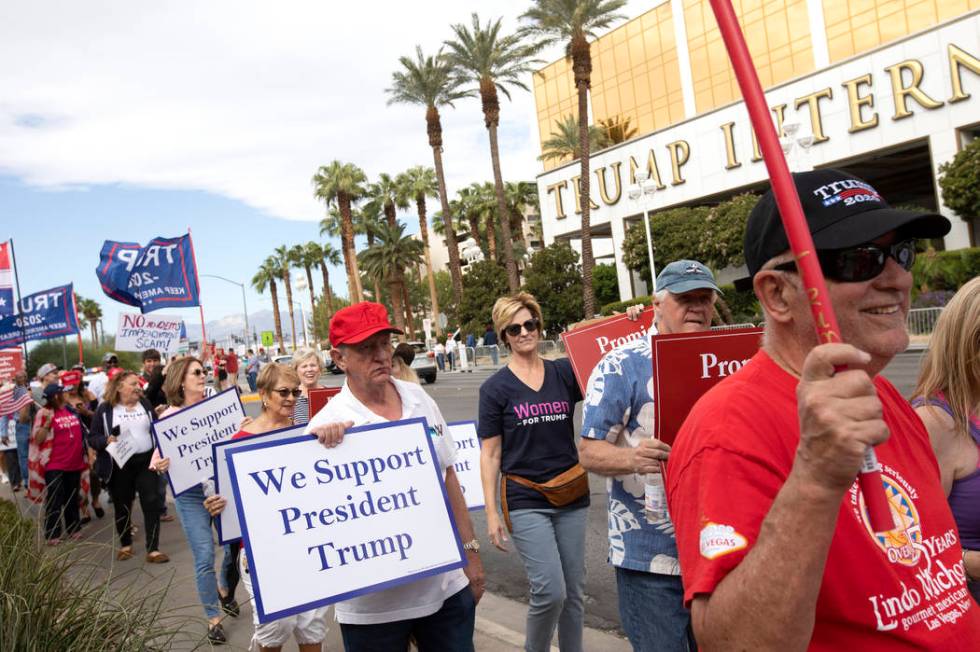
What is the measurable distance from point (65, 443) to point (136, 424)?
2350 millimetres

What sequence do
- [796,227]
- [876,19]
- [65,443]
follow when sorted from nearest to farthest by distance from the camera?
[796,227], [65,443], [876,19]

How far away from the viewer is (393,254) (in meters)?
62.3

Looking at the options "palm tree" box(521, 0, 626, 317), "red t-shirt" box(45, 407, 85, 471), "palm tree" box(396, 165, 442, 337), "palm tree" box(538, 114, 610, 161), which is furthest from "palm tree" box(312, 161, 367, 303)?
"red t-shirt" box(45, 407, 85, 471)

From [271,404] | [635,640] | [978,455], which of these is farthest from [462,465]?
[978,455]

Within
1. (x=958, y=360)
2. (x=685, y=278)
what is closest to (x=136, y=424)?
(x=685, y=278)

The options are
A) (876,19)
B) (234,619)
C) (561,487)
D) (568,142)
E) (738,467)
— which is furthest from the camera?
(568,142)

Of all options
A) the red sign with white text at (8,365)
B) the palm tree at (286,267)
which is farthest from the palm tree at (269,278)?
the red sign with white text at (8,365)

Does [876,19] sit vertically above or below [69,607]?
above

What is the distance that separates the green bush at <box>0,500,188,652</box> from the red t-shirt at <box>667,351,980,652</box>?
7.36 ft

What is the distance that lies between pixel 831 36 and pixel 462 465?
42667mm

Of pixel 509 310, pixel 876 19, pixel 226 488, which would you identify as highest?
pixel 876 19

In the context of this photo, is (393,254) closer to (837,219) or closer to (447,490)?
(447,490)

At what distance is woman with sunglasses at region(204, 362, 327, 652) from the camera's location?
434cm

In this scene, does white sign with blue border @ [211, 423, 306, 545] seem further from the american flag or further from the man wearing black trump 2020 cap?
the american flag
